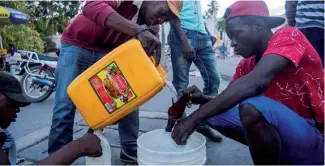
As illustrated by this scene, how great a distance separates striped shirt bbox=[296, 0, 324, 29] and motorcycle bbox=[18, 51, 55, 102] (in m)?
3.87

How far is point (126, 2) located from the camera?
6.41 feet

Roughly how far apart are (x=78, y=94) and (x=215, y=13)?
44272mm

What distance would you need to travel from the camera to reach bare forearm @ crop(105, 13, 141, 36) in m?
1.72

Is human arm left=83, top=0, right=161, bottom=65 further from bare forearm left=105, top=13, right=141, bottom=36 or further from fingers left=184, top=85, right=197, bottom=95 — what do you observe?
fingers left=184, top=85, right=197, bottom=95

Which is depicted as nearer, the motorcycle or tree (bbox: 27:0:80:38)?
the motorcycle

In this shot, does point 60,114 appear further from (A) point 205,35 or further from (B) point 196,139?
(A) point 205,35

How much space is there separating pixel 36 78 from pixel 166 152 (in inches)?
166

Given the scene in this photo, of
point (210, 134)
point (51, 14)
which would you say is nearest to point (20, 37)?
point (51, 14)

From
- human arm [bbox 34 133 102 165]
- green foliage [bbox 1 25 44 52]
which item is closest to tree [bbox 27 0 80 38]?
green foliage [bbox 1 25 44 52]

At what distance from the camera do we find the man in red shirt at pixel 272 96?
5.07 feet

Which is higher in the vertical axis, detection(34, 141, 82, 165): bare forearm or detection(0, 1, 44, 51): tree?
detection(34, 141, 82, 165): bare forearm

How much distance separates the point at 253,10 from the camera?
1812mm

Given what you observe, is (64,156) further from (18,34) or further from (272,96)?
(18,34)

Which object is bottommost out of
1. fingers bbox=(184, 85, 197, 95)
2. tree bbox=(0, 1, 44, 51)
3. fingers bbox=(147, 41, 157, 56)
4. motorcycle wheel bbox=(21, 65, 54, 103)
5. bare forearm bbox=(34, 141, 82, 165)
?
tree bbox=(0, 1, 44, 51)
